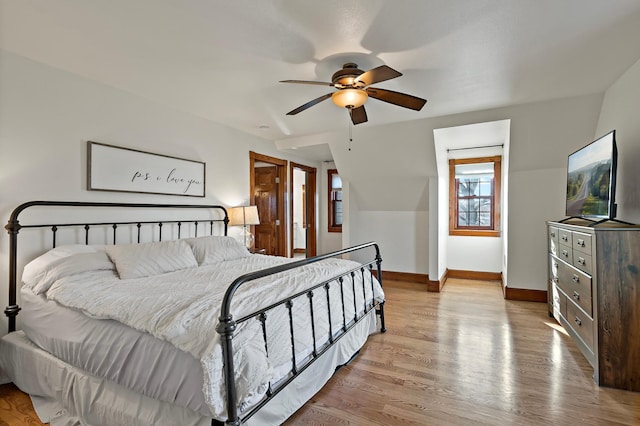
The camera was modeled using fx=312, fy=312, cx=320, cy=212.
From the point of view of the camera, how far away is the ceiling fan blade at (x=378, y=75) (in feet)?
6.82

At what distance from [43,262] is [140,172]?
1206 millimetres

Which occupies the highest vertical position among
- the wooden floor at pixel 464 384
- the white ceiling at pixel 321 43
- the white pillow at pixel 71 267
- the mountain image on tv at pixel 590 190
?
the white ceiling at pixel 321 43

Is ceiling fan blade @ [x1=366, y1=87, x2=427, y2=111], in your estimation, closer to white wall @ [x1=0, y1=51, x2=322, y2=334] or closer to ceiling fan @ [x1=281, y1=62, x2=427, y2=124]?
ceiling fan @ [x1=281, y1=62, x2=427, y2=124]

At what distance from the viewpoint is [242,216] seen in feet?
13.4

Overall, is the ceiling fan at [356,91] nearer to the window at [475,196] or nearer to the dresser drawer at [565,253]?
the dresser drawer at [565,253]

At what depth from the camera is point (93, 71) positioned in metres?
2.67

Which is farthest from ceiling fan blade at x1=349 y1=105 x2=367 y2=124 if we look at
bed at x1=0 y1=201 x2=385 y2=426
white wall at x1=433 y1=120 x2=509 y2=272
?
white wall at x1=433 y1=120 x2=509 y2=272

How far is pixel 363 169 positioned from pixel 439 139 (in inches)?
48.2

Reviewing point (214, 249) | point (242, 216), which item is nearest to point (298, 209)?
point (242, 216)

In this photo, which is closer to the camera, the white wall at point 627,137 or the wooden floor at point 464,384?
the wooden floor at point 464,384

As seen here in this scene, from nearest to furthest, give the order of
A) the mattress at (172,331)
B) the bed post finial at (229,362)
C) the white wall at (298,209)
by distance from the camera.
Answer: the bed post finial at (229,362), the mattress at (172,331), the white wall at (298,209)

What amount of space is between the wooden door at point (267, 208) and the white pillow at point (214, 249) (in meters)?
1.92

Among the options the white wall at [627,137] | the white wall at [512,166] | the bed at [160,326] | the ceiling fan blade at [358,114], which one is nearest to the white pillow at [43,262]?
the bed at [160,326]

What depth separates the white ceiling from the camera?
6.08 ft
